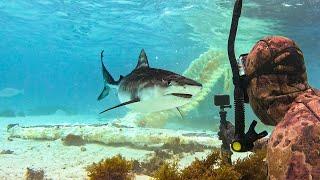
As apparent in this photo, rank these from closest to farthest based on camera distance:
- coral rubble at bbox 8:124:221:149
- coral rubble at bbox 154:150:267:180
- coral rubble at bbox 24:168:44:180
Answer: coral rubble at bbox 154:150:267:180, coral rubble at bbox 24:168:44:180, coral rubble at bbox 8:124:221:149

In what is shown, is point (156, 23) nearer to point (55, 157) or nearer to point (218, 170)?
point (55, 157)

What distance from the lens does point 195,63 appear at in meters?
23.9

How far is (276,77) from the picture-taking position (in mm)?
3111

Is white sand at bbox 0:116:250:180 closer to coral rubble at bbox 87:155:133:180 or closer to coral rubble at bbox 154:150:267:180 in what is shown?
coral rubble at bbox 87:155:133:180

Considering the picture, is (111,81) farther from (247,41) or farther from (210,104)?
(247,41)

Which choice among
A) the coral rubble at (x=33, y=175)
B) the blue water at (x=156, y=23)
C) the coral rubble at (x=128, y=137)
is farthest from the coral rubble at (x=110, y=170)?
the blue water at (x=156, y=23)

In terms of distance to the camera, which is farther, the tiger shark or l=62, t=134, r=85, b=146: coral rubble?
l=62, t=134, r=85, b=146: coral rubble

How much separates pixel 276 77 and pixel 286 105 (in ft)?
0.82

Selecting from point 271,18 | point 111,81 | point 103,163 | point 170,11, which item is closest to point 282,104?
point 103,163

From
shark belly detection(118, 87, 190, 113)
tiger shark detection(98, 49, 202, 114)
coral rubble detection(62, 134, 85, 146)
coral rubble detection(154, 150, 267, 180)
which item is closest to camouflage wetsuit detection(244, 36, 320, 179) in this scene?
coral rubble detection(154, 150, 267, 180)

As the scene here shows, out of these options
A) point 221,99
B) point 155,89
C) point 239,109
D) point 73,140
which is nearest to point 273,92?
point 239,109

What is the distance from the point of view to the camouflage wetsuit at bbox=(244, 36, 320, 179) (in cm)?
263

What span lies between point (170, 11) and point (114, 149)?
20150 millimetres

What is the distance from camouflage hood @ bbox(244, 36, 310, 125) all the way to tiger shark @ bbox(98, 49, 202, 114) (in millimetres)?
1752
